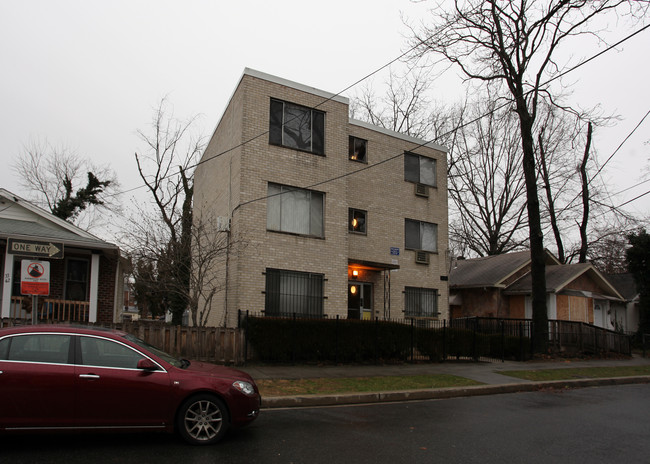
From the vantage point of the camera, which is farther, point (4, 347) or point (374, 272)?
point (374, 272)

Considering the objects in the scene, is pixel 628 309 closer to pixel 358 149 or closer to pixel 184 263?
pixel 358 149

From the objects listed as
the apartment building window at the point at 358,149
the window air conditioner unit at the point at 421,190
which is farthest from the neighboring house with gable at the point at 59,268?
the window air conditioner unit at the point at 421,190

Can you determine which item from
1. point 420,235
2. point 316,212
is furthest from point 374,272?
point 316,212

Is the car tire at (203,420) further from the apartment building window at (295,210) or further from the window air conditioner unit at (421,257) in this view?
the window air conditioner unit at (421,257)

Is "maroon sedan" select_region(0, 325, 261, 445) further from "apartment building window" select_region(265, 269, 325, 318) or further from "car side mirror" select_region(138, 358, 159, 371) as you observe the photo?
"apartment building window" select_region(265, 269, 325, 318)

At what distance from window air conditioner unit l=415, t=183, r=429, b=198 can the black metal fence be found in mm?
5107

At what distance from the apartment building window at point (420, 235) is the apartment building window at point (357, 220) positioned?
2064mm

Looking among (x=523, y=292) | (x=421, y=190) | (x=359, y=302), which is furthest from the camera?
(x=523, y=292)

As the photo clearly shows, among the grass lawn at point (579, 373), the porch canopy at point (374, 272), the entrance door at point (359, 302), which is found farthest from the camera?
the entrance door at point (359, 302)

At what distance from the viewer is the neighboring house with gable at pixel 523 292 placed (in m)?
24.2

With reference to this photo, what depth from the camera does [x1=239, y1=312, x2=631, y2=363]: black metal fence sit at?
13375 millimetres

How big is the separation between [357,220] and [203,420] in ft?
43.1

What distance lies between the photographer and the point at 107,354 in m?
5.99

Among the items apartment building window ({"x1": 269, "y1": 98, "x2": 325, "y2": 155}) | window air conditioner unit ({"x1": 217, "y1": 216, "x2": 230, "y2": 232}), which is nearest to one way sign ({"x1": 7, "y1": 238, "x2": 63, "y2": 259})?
window air conditioner unit ({"x1": 217, "y1": 216, "x2": 230, "y2": 232})
